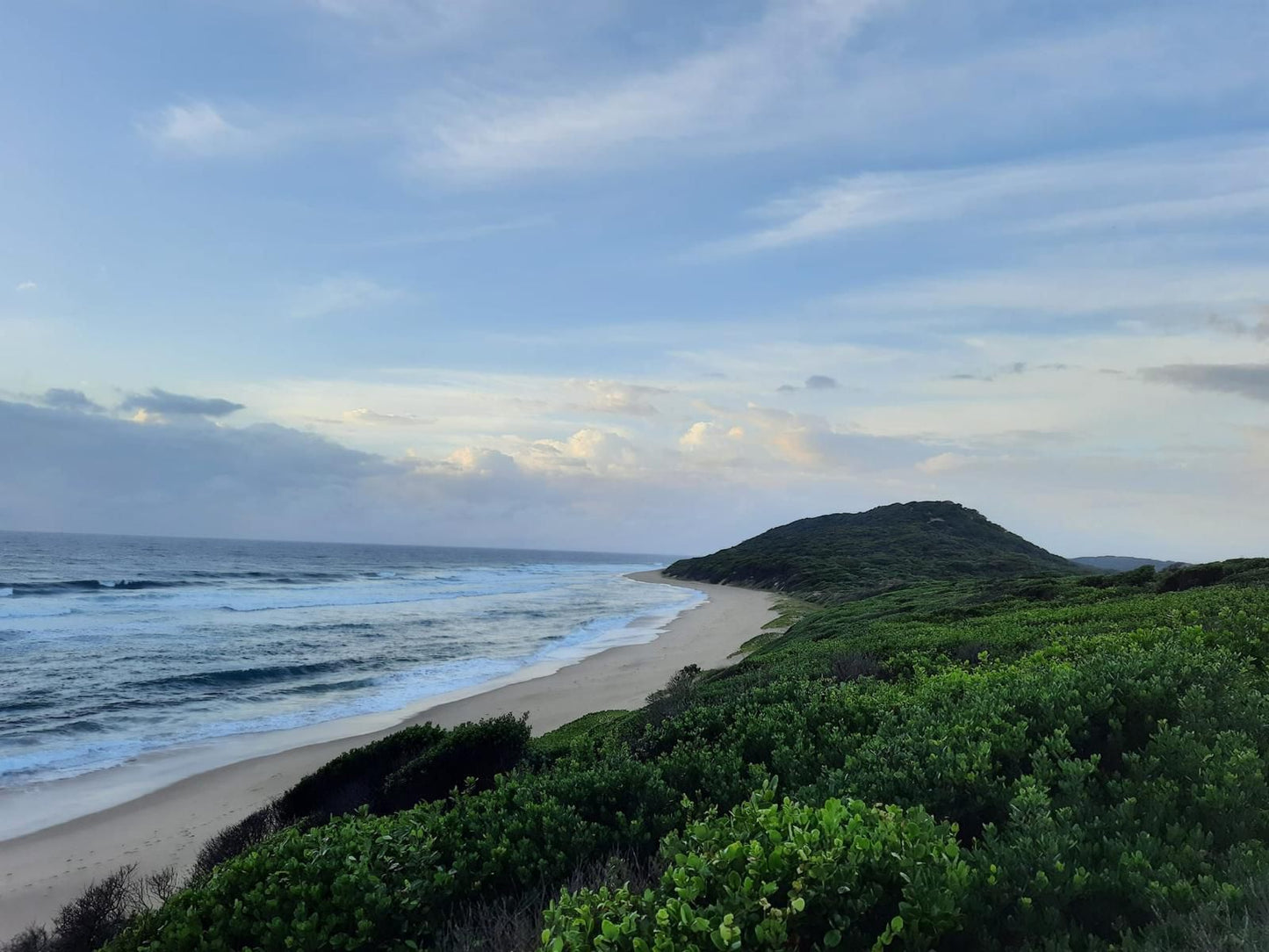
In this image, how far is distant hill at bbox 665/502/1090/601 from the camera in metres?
61.6

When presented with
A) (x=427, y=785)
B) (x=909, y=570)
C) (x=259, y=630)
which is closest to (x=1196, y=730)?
(x=427, y=785)

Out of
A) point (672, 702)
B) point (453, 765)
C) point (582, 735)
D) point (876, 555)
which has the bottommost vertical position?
point (582, 735)

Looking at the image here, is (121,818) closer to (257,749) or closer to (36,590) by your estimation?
(257,749)

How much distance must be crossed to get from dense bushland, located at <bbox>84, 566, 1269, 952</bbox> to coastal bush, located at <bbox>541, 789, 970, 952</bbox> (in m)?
0.01

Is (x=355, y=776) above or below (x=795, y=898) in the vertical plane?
below

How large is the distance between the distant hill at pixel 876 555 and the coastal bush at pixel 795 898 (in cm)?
4430

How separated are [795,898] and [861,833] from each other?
703 mm

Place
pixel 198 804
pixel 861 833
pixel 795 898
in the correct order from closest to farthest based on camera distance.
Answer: pixel 795 898
pixel 861 833
pixel 198 804

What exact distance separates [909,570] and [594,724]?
54.8 metres

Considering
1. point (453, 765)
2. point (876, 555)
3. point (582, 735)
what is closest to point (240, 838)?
point (453, 765)

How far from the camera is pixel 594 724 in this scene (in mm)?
16484

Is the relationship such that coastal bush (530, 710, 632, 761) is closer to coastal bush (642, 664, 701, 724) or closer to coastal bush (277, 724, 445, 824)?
coastal bush (642, 664, 701, 724)

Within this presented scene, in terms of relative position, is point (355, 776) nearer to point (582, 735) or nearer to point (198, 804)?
point (582, 735)

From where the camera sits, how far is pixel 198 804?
14.7 meters
